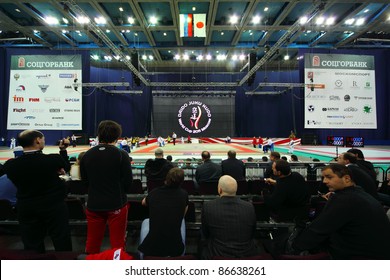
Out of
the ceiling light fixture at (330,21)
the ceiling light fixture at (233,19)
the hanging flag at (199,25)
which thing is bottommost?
the hanging flag at (199,25)

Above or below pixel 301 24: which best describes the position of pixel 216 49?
above

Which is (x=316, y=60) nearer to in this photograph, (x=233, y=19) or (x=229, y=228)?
(x=233, y=19)

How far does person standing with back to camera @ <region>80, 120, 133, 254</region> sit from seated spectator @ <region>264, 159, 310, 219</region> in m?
1.87

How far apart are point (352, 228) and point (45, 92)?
21739 millimetres

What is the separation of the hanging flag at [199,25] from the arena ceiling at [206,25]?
1.09m

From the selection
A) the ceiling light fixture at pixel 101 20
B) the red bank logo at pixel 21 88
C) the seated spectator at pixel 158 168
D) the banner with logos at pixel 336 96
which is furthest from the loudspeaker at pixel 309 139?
the red bank logo at pixel 21 88

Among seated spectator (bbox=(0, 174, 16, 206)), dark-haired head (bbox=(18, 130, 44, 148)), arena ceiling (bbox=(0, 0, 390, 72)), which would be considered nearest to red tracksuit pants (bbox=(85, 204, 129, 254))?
dark-haired head (bbox=(18, 130, 44, 148))

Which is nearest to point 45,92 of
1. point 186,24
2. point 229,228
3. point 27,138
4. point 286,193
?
point 186,24

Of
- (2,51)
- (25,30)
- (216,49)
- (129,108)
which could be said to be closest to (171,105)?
(129,108)

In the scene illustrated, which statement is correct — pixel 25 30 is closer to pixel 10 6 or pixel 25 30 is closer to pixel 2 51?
pixel 10 6

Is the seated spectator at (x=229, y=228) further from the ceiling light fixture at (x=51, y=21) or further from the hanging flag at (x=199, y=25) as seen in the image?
the ceiling light fixture at (x=51, y=21)

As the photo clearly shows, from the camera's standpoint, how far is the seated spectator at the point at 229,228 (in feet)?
6.06
